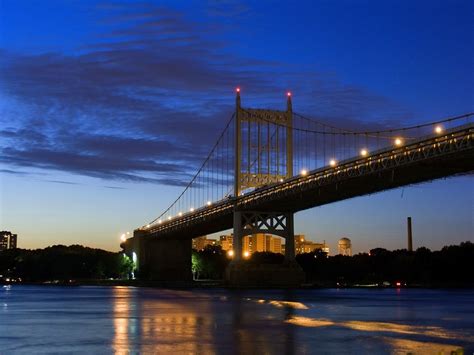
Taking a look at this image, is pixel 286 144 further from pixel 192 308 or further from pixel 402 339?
pixel 402 339

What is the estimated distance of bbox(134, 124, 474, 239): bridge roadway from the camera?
54534mm

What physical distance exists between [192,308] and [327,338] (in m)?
20.2

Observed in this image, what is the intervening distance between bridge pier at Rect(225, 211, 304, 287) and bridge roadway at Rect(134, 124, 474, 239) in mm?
1338

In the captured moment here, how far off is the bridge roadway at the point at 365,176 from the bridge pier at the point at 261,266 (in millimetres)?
1338

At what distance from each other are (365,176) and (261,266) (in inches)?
1025

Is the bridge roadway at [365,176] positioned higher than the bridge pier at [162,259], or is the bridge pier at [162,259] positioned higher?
the bridge roadway at [365,176]

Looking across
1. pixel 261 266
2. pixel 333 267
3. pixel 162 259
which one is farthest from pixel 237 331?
pixel 333 267

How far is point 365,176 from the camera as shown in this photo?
63.9 metres

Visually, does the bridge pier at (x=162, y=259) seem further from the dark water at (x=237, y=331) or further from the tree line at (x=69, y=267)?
the dark water at (x=237, y=331)

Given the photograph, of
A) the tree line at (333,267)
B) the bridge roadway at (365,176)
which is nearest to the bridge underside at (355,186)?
the bridge roadway at (365,176)

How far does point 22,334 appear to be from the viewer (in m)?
30.2

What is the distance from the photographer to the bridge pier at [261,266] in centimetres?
8475

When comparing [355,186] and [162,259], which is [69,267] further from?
[355,186]

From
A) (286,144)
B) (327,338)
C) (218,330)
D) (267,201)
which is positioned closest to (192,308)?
(218,330)
